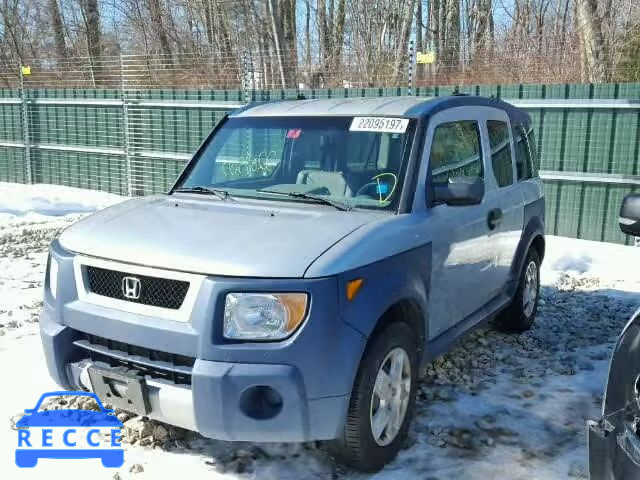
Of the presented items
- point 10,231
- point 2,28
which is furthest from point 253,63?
point 2,28

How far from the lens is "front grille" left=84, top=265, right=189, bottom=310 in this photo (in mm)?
2996

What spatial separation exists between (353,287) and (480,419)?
159cm

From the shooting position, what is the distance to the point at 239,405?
112 inches

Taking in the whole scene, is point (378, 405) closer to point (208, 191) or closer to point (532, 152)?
point (208, 191)

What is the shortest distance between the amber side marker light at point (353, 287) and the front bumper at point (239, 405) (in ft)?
1.40

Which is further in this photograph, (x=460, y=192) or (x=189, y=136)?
(x=189, y=136)

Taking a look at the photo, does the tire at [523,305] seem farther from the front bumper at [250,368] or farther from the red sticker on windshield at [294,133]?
the front bumper at [250,368]

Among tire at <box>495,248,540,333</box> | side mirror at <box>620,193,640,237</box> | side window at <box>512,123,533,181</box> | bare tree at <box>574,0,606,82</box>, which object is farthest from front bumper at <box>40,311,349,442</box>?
bare tree at <box>574,0,606,82</box>

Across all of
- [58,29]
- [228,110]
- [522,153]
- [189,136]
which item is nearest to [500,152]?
[522,153]

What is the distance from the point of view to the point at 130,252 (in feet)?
10.4

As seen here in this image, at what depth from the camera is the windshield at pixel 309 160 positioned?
3.81 meters

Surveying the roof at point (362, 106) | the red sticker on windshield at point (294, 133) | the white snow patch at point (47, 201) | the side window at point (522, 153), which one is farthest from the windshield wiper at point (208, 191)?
the white snow patch at point (47, 201)

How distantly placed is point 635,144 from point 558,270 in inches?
90.0

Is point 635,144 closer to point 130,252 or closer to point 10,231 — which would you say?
point 130,252
